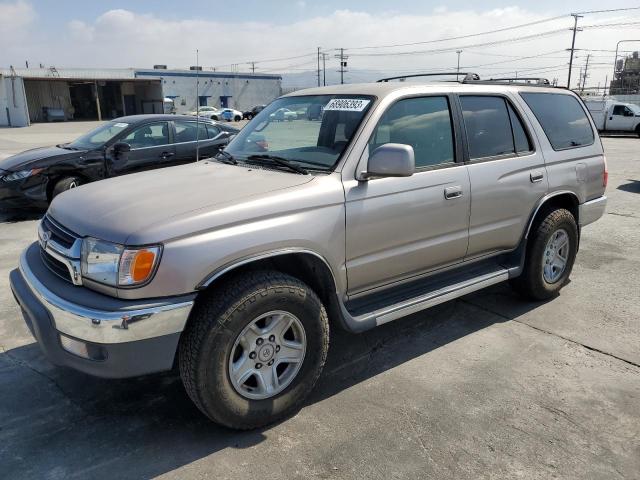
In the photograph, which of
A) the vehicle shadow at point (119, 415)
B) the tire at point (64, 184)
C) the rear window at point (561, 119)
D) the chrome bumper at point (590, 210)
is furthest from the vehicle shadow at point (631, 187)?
the tire at point (64, 184)

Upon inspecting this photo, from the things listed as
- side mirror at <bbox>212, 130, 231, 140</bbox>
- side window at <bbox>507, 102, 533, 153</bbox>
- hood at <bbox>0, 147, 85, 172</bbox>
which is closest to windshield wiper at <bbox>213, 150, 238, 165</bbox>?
side window at <bbox>507, 102, 533, 153</bbox>

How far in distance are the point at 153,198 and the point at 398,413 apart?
1.92 m

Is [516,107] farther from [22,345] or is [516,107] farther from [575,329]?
[22,345]

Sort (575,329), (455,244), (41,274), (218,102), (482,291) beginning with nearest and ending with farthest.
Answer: (41,274) → (455,244) → (575,329) → (482,291) → (218,102)

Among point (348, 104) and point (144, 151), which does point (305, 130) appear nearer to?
point (348, 104)

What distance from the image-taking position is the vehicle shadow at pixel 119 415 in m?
2.72

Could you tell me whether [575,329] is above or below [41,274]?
below

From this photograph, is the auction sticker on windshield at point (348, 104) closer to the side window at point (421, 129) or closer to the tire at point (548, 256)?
the side window at point (421, 129)

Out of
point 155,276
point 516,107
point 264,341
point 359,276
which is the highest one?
point 516,107

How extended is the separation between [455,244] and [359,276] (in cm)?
92

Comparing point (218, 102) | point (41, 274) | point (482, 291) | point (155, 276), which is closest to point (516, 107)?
point (482, 291)

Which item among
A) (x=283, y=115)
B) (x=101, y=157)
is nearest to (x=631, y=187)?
(x=283, y=115)

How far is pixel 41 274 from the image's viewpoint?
3.00 metres

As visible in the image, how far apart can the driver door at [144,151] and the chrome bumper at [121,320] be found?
6175 mm
